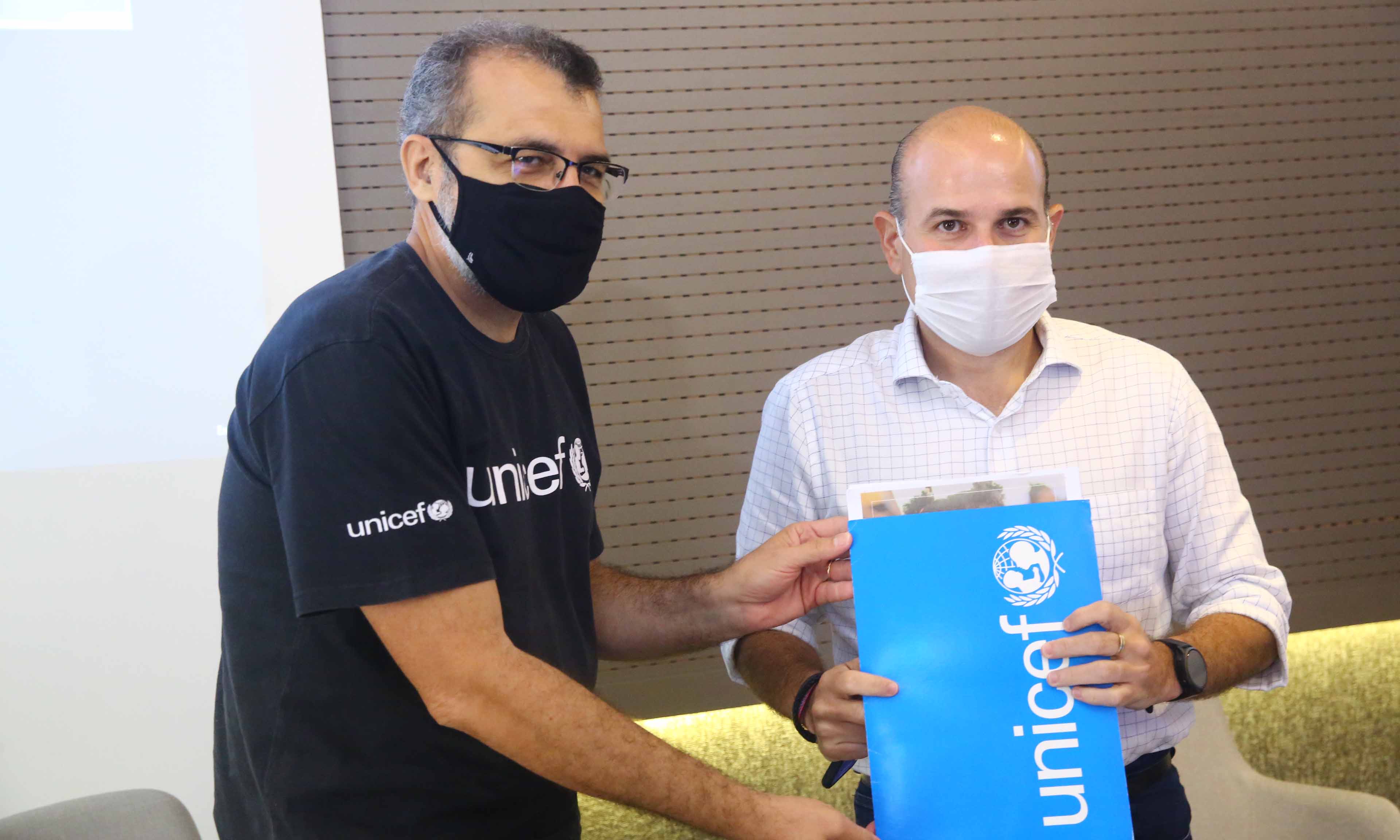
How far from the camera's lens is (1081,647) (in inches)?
46.3

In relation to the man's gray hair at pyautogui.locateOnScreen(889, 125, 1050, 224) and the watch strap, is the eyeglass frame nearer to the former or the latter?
the man's gray hair at pyautogui.locateOnScreen(889, 125, 1050, 224)

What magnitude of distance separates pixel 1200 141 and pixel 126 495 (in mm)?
3046

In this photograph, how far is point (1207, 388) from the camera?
295cm

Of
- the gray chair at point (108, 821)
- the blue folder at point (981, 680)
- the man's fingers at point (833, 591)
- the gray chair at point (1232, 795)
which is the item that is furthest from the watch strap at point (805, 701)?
the gray chair at point (1232, 795)

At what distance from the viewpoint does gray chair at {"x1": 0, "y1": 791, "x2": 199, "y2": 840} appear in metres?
1.49

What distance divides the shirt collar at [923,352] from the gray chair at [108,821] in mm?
1356

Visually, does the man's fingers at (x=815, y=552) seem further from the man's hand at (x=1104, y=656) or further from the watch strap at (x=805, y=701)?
the man's hand at (x=1104, y=656)

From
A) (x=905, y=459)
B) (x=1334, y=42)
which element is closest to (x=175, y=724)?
(x=905, y=459)

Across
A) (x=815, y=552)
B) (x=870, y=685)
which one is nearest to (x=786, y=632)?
(x=815, y=552)

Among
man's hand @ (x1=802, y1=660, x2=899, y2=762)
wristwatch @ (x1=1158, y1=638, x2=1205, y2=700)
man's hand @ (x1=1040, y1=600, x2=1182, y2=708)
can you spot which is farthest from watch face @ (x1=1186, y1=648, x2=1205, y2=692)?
man's hand @ (x1=802, y1=660, x2=899, y2=762)

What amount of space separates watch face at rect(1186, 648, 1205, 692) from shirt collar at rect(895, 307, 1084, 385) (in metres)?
0.51

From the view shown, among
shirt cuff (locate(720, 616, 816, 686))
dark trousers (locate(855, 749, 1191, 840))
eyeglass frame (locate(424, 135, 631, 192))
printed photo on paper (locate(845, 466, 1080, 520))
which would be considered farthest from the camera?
shirt cuff (locate(720, 616, 816, 686))

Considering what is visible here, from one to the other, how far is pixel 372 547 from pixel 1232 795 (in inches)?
83.5

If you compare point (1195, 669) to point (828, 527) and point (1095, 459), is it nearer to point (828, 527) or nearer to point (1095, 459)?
point (1095, 459)
